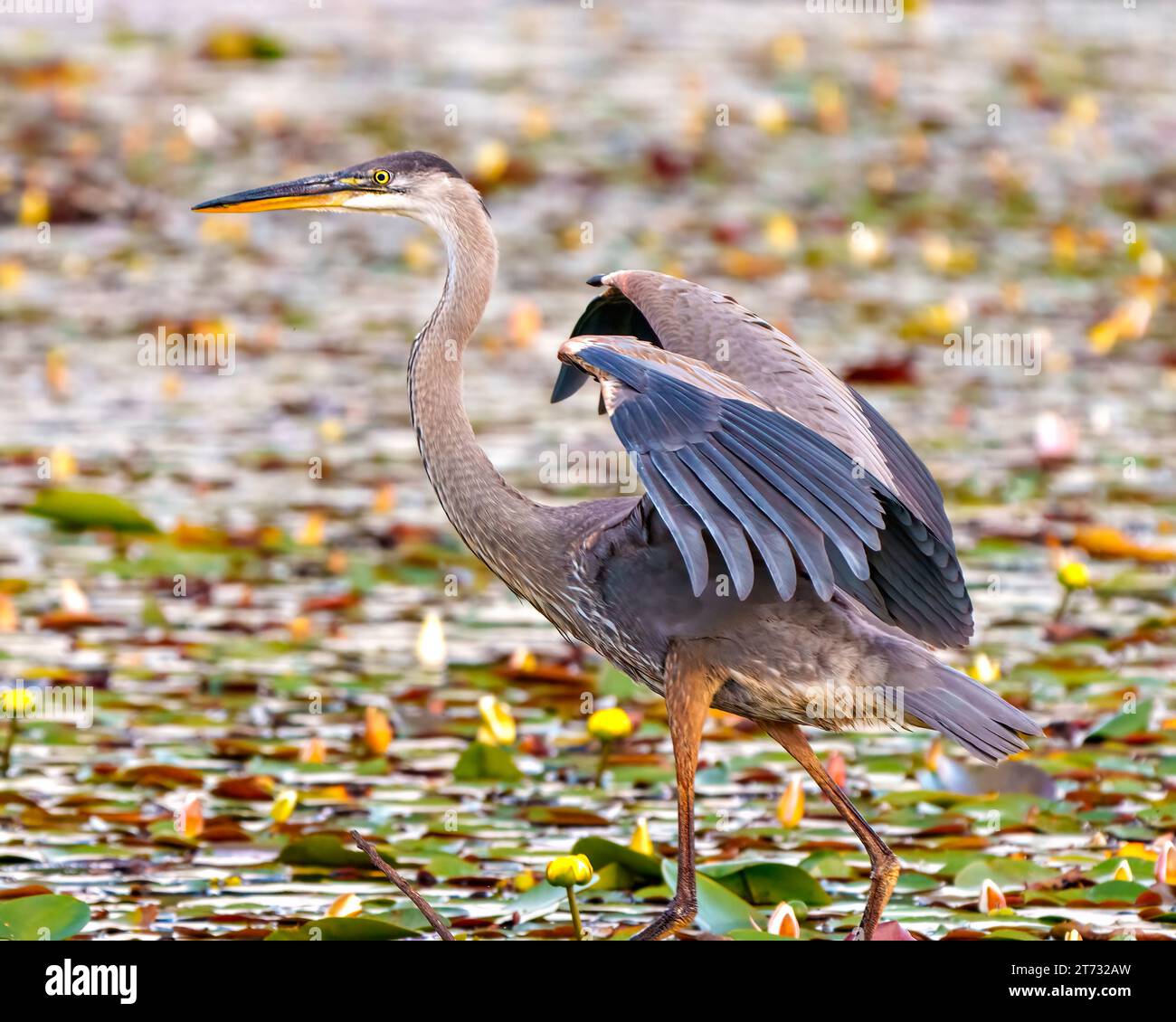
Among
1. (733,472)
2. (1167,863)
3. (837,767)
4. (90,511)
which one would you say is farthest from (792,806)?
(90,511)

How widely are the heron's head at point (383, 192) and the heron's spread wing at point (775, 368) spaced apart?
0.51 metres

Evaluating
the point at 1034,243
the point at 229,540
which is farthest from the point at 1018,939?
the point at 1034,243

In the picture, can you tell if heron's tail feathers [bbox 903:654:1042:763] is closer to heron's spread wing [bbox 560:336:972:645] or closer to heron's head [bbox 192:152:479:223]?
heron's spread wing [bbox 560:336:972:645]

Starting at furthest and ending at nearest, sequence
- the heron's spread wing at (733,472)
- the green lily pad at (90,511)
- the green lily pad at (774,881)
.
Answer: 1. the green lily pad at (90,511)
2. the green lily pad at (774,881)
3. the heron's spread wing at (733,472)

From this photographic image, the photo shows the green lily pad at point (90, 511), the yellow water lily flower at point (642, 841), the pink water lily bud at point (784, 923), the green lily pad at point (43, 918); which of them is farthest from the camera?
the green lily pad at point (90, 511)

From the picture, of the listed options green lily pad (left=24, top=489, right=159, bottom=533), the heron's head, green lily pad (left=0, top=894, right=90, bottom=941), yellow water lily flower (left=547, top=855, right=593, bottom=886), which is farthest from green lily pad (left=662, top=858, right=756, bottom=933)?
green lily pad (left=24, top=489, right=159, bottom=533)

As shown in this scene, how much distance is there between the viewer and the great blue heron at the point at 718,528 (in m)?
4.75

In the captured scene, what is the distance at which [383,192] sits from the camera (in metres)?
5.83

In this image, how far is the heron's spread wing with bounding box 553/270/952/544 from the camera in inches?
209

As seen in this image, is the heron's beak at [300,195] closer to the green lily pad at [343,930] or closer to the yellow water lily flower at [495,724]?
the yellow water lily flower at [495,724]

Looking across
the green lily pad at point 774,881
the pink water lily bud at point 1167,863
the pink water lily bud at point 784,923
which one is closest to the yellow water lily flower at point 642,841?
the green lily pad at point 774,881

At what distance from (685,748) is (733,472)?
32.5 inches

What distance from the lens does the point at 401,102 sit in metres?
15.1

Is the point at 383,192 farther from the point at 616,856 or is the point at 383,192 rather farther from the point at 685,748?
the point at 616,856
